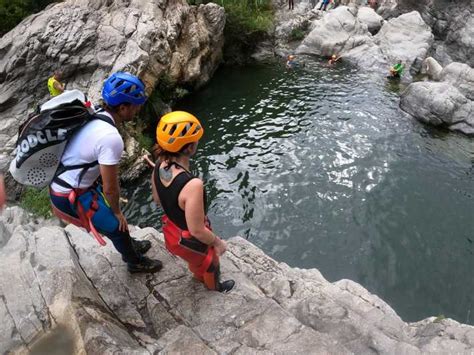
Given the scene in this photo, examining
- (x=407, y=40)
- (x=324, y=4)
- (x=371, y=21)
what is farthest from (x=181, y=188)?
(x=324, y=4)

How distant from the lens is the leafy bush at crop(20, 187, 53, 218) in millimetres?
10516

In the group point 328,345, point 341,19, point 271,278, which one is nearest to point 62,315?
point 328,345

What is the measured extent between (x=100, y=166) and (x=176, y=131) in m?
0.95

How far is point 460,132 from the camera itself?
1634cm

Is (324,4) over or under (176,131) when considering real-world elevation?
under

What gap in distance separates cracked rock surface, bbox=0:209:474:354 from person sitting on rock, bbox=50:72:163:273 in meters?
0.76

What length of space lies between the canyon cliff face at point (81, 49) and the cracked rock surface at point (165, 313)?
908 cm

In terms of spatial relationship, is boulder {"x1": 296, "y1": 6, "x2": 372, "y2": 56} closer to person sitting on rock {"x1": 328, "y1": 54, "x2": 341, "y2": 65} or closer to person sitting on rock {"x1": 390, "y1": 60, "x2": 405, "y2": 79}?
person sitting on rock {"x1": 328, "y1": 54, "x2": 341, "y2": 65}

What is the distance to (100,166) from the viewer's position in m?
4.02

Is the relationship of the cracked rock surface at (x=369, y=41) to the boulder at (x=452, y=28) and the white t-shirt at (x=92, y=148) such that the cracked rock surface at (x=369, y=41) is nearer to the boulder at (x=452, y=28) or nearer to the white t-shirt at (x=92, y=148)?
the boulder at (x=452, y=28)

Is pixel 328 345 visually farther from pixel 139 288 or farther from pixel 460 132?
pixel 460 132

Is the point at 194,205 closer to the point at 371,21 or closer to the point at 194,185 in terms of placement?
the point at 194,185

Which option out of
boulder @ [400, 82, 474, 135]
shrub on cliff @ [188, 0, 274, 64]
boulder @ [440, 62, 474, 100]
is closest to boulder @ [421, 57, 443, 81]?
boulder @ [440, 62, 474, 100]

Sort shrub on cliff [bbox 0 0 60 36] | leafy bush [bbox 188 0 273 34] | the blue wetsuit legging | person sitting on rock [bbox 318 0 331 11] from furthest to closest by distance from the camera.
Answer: person sitting on rock [bbox 318 0 331 11] < leafy bush [bbox 188 0 273 34] < shrub on cliff [bbox 0 0 60 36] < the blue wetsuit legging
